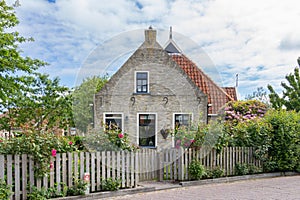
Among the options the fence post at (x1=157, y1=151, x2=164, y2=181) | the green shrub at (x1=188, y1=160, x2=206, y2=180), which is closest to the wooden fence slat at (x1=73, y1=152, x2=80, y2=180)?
the fence post at (x1=157, y1=151, x2=164, y2=181)

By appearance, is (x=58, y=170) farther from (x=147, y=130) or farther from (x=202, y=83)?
(x=202, y=83)

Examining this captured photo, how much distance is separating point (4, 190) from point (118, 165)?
7.38ft

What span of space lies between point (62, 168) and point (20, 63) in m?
8.85

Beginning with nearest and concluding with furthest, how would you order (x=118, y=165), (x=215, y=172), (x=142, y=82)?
(x=118, y=165)
(x=215, y=172)
(x=142, y=82)

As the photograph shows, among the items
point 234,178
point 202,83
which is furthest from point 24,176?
point 202,83

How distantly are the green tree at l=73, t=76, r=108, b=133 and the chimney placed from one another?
1.91 meters

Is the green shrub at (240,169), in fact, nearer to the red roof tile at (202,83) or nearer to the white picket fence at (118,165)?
Answer: the white picket fence at (118,165)

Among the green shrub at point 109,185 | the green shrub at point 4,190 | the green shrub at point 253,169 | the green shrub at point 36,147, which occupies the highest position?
the green shrub at point 36,147

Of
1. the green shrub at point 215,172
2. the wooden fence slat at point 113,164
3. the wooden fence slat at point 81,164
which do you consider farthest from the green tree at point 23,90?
the green shrub at point 215,172

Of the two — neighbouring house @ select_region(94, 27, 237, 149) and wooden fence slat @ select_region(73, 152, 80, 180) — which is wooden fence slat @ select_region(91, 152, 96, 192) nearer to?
wooden fence slat @ select_region(73, 152, 80, 180)

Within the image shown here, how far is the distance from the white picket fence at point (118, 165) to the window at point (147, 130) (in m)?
3.27

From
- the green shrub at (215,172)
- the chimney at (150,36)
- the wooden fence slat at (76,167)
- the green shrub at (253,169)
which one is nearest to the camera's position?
the wooden fence slat at (76,167)

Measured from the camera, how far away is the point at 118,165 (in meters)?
6.40

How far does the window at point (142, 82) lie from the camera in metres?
11.8
